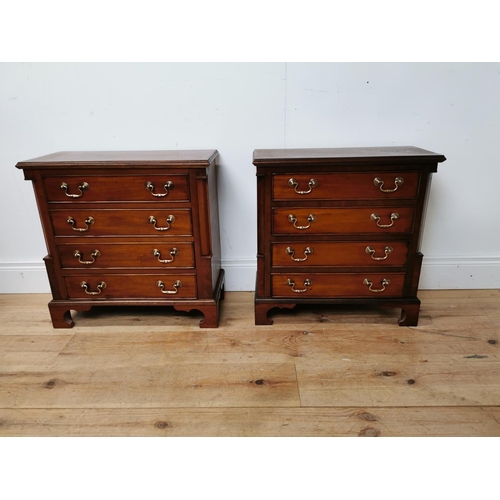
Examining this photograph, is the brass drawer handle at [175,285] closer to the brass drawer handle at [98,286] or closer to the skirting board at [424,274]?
the brass drawer handle at [98,286]

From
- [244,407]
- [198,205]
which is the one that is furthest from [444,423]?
[198,205]

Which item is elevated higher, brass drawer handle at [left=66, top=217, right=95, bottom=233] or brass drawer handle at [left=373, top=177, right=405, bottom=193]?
brass drawer handle at [left=373, top=177, right=405, bottom=193]

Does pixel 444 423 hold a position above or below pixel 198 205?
below

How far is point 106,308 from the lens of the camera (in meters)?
2.11

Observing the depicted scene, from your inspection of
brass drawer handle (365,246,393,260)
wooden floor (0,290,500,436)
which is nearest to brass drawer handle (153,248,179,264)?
wooden floor (0,290,500,436)

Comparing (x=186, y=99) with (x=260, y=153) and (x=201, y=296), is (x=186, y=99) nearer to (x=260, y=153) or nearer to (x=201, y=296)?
(x=260, y=153)

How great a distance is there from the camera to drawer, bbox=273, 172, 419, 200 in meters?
1.67

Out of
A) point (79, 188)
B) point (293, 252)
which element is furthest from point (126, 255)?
point (293, 252)

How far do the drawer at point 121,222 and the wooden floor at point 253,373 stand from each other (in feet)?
1.62

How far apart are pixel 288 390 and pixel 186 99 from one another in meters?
1.51

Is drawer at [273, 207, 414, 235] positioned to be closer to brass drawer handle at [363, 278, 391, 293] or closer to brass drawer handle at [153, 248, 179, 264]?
brass drawer handle at [363, 278, 391, 293]

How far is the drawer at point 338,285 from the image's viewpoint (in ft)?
5.99

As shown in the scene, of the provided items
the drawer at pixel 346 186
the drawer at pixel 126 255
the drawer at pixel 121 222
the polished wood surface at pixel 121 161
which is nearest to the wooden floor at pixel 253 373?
the drawer at pixel 126 255

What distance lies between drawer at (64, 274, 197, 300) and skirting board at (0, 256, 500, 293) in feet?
1.44
